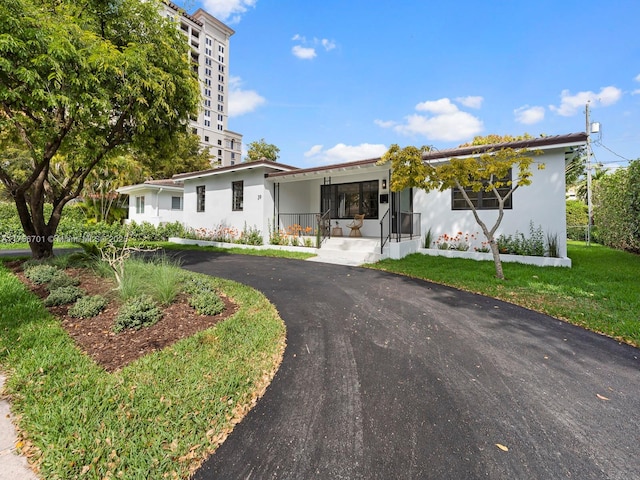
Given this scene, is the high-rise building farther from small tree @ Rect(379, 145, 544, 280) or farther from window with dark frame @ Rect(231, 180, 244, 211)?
small tree @ Rect(379, 145, 544, 280)

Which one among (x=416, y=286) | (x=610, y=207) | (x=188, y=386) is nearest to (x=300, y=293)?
(x=416, y=286)

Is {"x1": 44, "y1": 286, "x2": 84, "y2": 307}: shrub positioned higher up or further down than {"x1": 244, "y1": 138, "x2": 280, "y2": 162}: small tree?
further down

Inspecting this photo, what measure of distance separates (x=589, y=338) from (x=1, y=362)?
6652 mm

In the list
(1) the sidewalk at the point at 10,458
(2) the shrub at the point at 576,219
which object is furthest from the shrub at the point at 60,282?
(2) the shrub at the point at 576,219

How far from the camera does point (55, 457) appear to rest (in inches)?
69.4

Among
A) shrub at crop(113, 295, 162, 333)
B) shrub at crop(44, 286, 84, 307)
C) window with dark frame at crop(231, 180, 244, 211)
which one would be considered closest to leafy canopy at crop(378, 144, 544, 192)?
shrub at crop(113, 295, 162, 333)

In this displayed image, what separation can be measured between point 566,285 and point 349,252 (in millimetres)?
5627

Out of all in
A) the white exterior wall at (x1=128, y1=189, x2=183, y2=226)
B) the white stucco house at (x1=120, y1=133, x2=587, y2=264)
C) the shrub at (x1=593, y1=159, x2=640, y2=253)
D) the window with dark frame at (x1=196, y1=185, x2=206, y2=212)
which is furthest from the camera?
the white exterior wall at (x1=128, y1=189, x2=183, y2=226)

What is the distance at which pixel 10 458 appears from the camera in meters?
1.80

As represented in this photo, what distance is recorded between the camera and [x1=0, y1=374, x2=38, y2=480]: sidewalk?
5.52ft

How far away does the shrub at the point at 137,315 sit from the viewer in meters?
3.61

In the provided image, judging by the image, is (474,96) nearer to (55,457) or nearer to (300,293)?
(300,293)

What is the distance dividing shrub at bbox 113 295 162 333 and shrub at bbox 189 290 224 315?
1.62 feet

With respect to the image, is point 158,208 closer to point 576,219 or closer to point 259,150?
point 259,150
